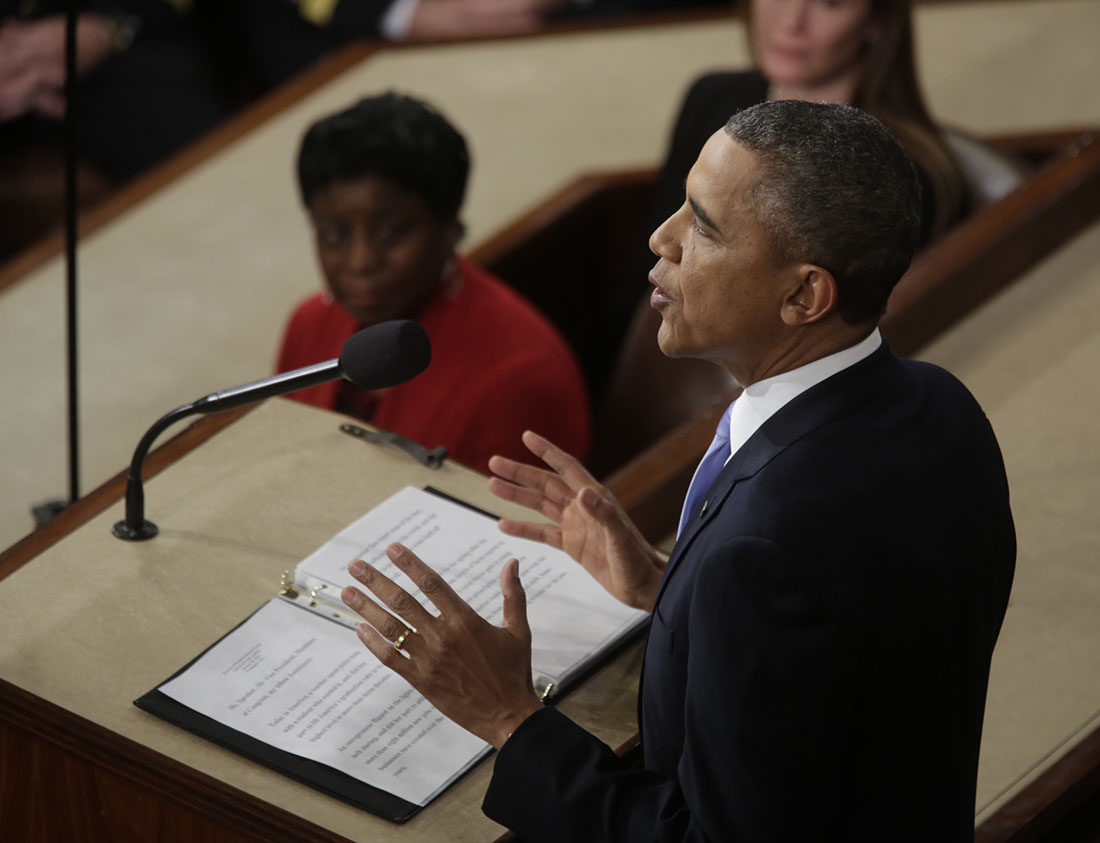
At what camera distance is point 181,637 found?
1479 millimetres

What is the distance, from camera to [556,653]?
58.7 inches

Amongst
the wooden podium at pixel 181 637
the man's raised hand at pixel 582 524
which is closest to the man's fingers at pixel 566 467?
the man's raised hand at pixel 582 524

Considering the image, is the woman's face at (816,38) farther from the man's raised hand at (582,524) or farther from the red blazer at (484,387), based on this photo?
the man's raised hand at (582,524)

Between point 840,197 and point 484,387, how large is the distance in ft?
3.95

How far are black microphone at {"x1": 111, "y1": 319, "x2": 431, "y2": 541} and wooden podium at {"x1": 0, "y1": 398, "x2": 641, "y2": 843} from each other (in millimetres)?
101

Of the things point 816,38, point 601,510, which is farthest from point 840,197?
point 816,38

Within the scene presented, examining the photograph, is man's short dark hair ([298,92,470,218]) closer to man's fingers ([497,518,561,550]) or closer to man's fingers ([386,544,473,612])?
man's fingers ([497,518,561,550])

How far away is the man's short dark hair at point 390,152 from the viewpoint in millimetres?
2377

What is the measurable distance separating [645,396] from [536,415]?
47cm

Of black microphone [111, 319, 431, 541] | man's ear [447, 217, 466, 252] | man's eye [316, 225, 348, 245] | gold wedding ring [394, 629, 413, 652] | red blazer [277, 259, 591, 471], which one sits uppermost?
black microphone [111, 319, 431, 541]

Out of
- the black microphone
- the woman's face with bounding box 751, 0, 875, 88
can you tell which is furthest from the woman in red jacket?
the black microphone

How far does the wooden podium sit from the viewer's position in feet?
4.34

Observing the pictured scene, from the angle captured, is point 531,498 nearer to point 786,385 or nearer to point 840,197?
point 786,385

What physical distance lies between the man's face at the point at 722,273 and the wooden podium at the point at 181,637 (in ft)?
1.21
